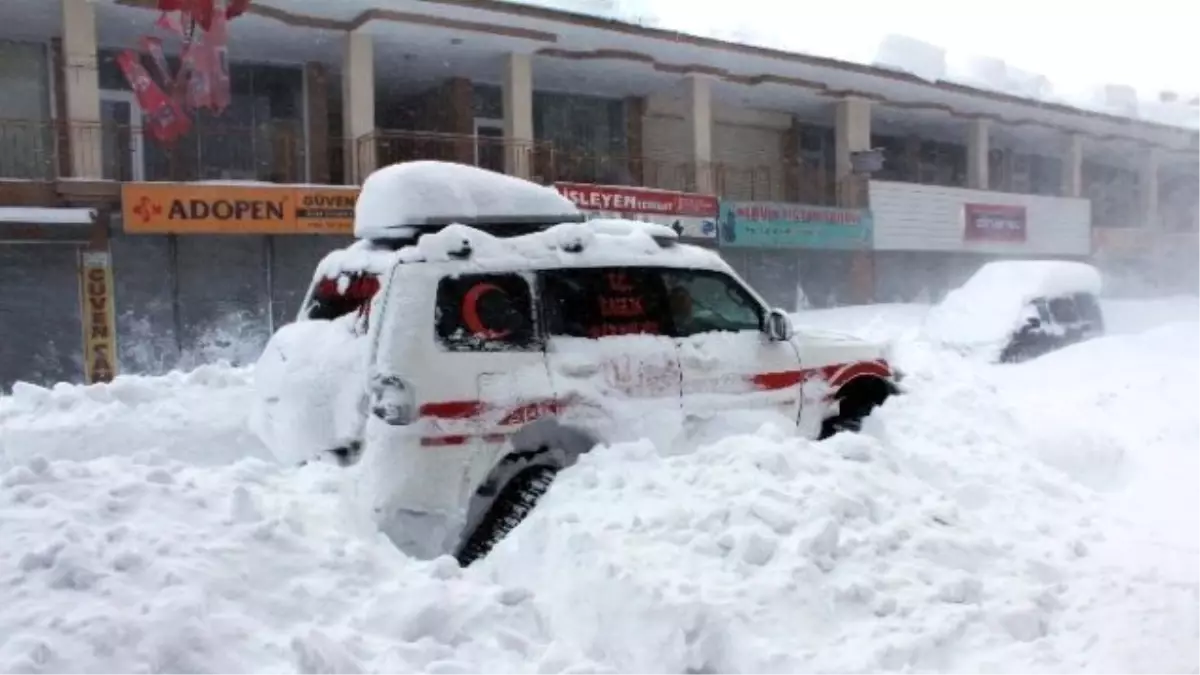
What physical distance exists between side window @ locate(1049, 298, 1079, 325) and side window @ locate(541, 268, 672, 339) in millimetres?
10099

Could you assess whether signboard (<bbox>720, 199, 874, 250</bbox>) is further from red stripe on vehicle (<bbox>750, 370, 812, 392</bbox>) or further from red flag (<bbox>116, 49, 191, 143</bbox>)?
red stripe on vehicle (<bbox>750, 370, 812, 392</bbox>)

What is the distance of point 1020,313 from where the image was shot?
46.6ft

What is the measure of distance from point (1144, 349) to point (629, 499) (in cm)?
985

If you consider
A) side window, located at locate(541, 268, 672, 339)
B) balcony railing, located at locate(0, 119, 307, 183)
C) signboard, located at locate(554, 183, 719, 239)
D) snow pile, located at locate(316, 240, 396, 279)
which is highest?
balcony railing, located at locate(0, 119, 307, 183)

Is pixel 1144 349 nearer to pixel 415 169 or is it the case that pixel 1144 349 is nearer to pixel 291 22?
pixel 415 169

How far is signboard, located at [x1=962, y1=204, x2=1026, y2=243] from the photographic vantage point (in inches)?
1051

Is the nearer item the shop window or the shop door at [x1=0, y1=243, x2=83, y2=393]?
the shop door at [x1=0, y1=243, x2=83, y2=393]

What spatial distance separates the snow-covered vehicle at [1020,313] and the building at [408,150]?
270 inches

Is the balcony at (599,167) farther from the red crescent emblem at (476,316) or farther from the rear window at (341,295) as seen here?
the red crescent emblem at (476,316)

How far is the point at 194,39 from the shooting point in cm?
1578

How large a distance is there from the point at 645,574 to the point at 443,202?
2.99m

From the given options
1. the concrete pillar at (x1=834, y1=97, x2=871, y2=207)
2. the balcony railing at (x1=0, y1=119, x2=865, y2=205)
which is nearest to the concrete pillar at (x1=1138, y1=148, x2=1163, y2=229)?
the concrete pillar at (x1=834, y1=97, x2=871, y2=207)

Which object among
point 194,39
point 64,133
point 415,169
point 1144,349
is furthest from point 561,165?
point 415,169

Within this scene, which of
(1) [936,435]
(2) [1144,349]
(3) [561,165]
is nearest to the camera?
(1) [936,435]
